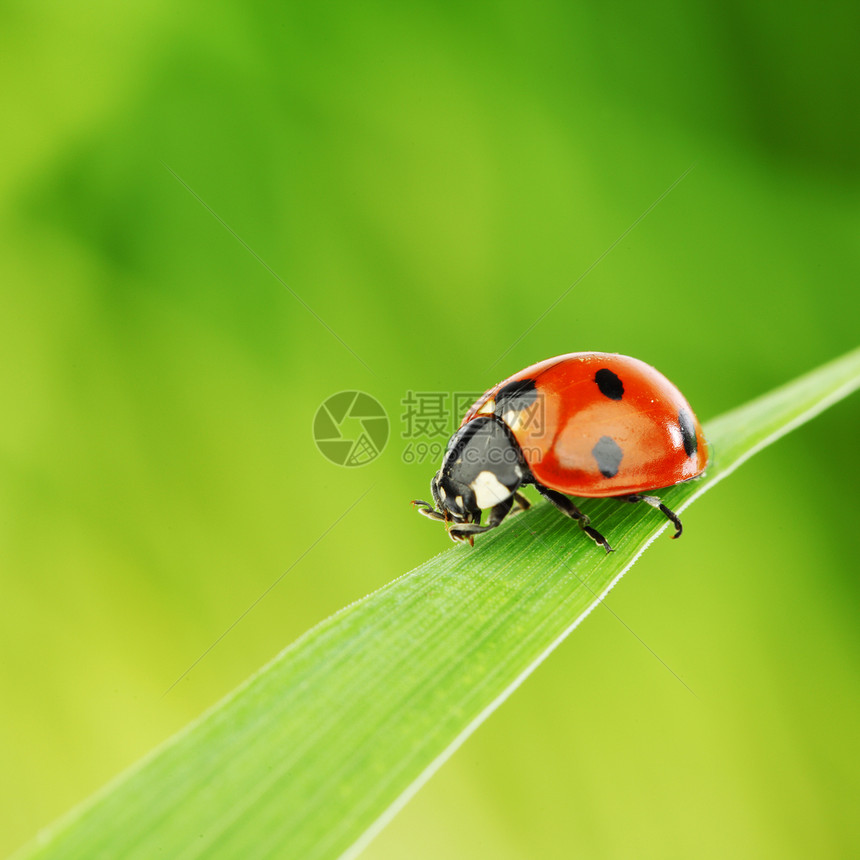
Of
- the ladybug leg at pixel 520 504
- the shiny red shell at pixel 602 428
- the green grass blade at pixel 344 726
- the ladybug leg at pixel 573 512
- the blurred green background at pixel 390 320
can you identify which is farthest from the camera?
the blurred green background at pixel 390 320

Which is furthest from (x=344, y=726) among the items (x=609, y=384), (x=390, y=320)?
(x=390, y=320)

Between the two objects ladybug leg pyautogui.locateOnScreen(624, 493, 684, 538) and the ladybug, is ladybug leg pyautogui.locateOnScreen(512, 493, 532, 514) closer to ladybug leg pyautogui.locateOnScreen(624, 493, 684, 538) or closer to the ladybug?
the ladybug

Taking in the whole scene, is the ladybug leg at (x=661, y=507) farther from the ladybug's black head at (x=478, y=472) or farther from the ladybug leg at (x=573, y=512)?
the ladybug's black head at (x=478, y=472)

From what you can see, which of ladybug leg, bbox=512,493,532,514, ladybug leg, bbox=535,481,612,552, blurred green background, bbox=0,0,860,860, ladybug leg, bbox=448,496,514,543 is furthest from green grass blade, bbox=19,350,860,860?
blurred green background, bbox=0,0,860,860

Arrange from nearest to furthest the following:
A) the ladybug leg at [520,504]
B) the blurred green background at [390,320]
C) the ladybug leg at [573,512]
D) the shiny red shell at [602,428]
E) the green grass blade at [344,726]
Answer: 1. the green grass blade at [344,726]
2. the ladybug leg at [573,512]
3. the shiny red shell at [602,428]
4. the ladybug leg at [520,504]
5. the blurred green background at [390,320]

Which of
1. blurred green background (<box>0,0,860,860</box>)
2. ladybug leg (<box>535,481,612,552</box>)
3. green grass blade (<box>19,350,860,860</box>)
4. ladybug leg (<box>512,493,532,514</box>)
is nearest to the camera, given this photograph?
green grass blade (<box>19,350,860,860</box>)

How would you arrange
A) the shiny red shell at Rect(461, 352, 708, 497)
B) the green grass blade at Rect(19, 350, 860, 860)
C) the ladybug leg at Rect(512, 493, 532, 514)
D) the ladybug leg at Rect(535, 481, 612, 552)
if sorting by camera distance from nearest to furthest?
the green grass blade at Rect(19, 350, 860, 860), the ladybug leg at Rect(535, 481, 612, 552), the shiny red shell at Rect(461, 352, 708, 497), the ladybug leg at Rect(512, 493, 532, 514)

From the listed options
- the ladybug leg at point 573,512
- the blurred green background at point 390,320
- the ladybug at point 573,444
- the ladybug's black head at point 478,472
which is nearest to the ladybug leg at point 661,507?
the ladybug at point 573,444
